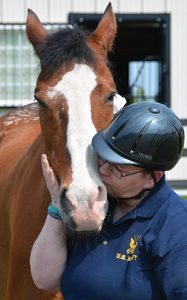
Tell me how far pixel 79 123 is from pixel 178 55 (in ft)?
25.2

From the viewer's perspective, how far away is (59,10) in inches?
402

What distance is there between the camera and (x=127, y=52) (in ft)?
60.9

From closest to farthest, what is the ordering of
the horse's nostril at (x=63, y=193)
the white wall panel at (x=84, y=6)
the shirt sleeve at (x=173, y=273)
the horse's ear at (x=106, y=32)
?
the shirt sleeve at (x=173, y=273)
the horse's nostril at (x=63, y=193)
the horse's ear at (x=106, y=32)
the white wall panel at (x=84, y=6)

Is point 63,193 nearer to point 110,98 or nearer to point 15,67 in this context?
point 110,98

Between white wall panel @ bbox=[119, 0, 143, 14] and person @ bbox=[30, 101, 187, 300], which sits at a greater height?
white wall panel @ bbox=[119, 0, 143, 14]

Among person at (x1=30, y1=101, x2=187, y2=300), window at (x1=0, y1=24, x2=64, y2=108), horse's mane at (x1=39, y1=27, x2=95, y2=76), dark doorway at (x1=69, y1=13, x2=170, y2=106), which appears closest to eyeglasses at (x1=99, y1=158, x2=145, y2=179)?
person at (x1=30, y1=101, x2=187, y2=300)

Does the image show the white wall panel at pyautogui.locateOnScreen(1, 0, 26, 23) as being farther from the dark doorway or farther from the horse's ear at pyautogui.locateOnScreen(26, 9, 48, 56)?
the horse's ear at pyautogui.locateOnScreen(26, 9, 48, 56)

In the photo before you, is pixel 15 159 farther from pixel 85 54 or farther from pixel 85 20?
pixel 85 20

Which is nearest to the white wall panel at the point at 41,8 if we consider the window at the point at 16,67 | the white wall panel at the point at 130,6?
the window at the point at 16,67

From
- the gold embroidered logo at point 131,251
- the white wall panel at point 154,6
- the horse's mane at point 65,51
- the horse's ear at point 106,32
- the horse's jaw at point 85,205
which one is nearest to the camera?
the gold embroidered logo at point 131,251

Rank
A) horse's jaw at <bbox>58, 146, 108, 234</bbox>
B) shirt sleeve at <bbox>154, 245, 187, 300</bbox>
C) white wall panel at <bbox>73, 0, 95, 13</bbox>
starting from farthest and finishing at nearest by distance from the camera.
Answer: white wall panel at <bbox>73, 0, 95, 13</bbox> → horse's jaw at <bbox>58, 146, 108, 234</bbox> → shirt sleeve at <bbox>154, 245, 187, 300</bbox>

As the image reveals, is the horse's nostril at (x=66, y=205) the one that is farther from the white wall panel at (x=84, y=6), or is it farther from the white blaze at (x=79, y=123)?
the white wall panel at (x=84, y=6)

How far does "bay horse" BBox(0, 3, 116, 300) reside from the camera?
2.68 meters

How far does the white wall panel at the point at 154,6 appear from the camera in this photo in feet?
34.0
